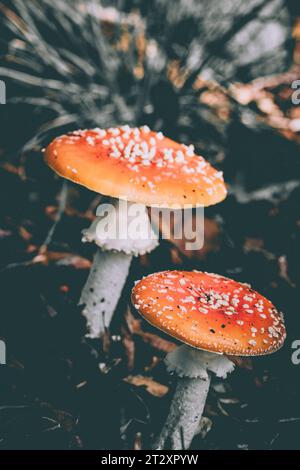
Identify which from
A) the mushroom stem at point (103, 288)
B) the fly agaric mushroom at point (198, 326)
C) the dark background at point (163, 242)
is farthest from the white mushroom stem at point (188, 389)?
the mushroom stem at point (103, 288)

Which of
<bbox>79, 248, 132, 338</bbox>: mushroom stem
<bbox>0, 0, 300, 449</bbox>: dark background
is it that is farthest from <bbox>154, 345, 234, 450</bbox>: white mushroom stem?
<bbox>79, 248, 132, 338</bbox>: mushroom stem

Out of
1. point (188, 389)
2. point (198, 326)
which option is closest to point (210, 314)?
point (198, 326)

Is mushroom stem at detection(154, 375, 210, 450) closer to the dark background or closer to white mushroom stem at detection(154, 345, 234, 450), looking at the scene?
white mushroom stem at detection(154, 345, 234, 450)

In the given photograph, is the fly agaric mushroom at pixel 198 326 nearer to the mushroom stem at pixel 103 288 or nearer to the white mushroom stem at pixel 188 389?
the white mushroom stem at pixel 188 389

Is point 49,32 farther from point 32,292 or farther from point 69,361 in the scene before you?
point 69,361

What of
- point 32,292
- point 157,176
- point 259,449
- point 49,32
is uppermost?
point 49,32

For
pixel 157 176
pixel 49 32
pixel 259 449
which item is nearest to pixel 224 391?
pixel 259 449
